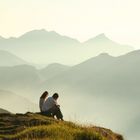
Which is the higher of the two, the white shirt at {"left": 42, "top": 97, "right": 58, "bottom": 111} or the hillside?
the white shirt at {"left": 42, "top": 97, "right": 58, "bottom": 111}

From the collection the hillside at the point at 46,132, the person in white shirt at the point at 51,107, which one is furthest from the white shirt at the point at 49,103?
the hillside at the point at 46,132

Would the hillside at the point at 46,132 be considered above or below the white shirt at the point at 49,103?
below

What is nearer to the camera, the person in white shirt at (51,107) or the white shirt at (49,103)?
the person in white shirt at (51,107)

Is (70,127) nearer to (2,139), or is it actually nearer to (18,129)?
(18,129)

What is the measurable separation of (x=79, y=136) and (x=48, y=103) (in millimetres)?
12053

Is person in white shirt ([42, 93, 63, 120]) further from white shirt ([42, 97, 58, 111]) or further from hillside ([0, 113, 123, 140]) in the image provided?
hillside ([0, 113, 123, 140])

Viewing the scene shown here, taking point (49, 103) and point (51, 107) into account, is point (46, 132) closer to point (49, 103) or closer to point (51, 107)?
point (51, 107)

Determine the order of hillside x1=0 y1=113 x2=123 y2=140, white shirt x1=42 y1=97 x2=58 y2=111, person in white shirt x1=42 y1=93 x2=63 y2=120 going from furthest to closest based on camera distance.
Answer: white shirt x1=42 y1=97 x2=58 y2=111, person in white shirt x1=42 y1=93 x2=63 y2=120, hillside x1=0 y1=113 x2=123 y2=140

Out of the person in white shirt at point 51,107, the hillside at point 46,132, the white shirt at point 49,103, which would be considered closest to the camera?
the hillside at point 46,132

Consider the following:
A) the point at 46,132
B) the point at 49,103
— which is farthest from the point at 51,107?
the point at 46,132

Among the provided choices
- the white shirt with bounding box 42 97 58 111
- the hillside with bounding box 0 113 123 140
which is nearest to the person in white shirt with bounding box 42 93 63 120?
the white shirt with bounding box 42 97 58 111

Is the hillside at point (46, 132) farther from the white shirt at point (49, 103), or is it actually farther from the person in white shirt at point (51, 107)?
the white shirt at point (49, 103)

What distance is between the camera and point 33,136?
18984 millimetres

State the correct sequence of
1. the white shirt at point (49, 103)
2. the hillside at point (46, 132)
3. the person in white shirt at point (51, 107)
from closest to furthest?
the hillside at point (46, 132) < the person in white shirt at point (51, 107) < the white shirt at point (49, 103)
